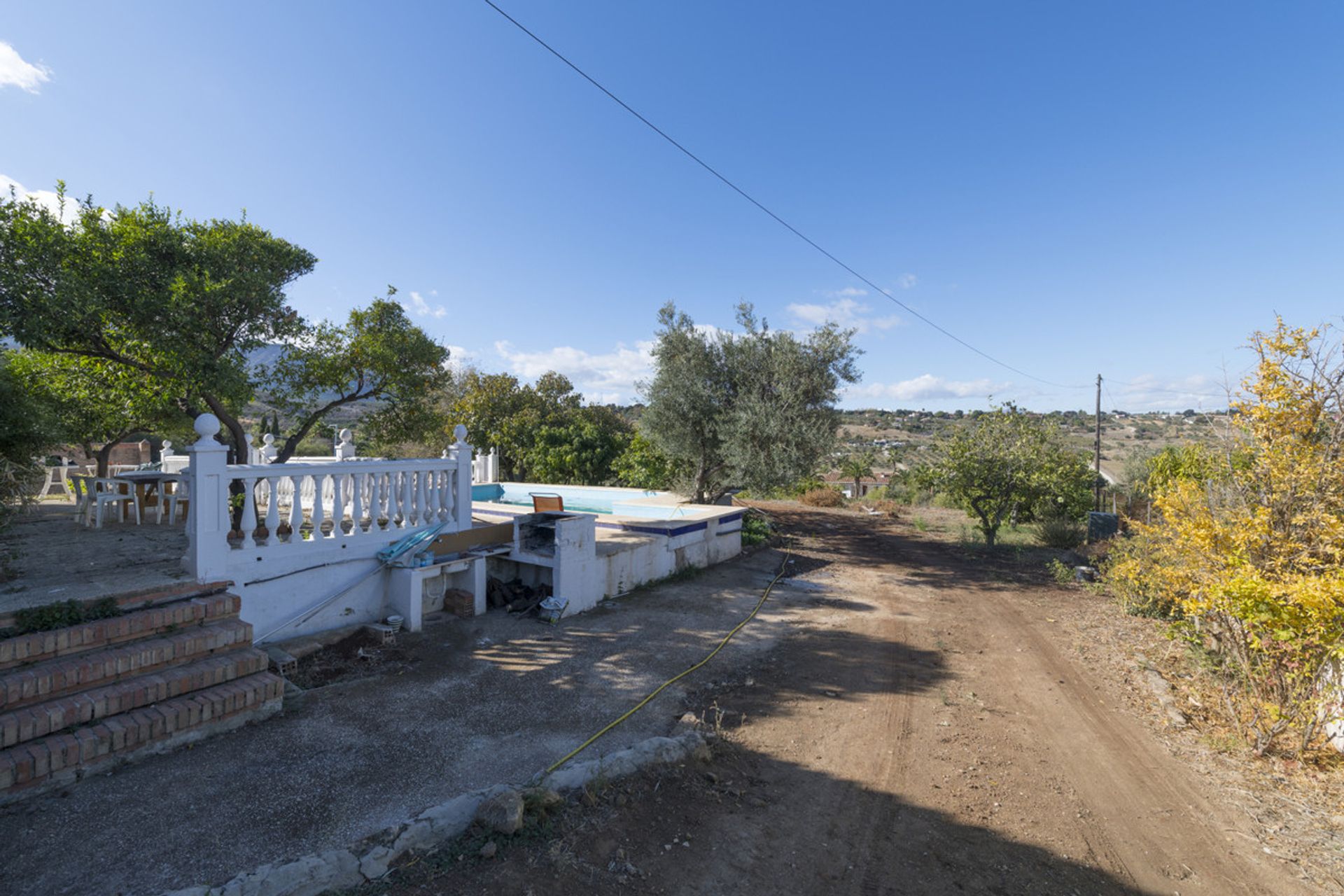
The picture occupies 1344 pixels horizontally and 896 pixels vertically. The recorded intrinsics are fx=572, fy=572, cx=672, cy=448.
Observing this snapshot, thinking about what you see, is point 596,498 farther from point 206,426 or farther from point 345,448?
point 206,426

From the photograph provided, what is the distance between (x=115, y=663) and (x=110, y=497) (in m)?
4.82

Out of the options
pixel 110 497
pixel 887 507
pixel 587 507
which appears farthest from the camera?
pixel 887 507

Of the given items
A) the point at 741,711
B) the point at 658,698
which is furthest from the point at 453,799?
the point at 741,711

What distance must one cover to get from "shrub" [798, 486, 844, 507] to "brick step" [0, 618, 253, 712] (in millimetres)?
18765

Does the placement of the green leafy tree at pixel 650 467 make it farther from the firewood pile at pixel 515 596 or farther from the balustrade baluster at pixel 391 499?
the balustrade baluster at pixel 391 499

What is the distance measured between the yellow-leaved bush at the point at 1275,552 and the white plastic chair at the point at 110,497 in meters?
11.2

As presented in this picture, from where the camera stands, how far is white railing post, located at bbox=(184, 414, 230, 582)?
445cm

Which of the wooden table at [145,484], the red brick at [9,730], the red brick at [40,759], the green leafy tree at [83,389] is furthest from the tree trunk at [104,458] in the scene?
the red brick at [40,759]

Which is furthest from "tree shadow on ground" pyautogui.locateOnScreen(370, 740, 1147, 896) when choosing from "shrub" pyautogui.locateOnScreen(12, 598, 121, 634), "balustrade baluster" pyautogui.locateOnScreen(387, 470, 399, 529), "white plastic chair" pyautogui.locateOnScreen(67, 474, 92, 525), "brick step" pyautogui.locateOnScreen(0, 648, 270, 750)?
"white plastic chair" pyautogui.locateOnScreen(67, 474, 92, 525)

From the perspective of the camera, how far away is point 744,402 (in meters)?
11.9

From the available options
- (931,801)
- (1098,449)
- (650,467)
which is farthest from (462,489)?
(1098,449)

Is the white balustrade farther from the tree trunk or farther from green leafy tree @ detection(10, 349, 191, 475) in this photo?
the tree trunk

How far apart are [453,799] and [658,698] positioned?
1.98 meters

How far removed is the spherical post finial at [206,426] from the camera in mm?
4461
